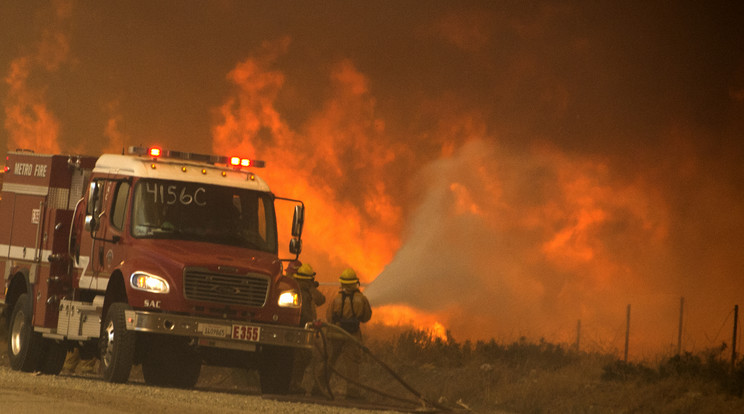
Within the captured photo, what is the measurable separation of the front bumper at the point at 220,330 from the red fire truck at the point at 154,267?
0.04ft

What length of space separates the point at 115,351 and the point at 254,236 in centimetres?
247

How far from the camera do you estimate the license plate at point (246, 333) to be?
16953 mm

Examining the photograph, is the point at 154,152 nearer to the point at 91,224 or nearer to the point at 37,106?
the point at 91,224

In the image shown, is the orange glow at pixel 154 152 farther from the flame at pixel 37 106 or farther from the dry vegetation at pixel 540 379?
the flame at pixel 37 106

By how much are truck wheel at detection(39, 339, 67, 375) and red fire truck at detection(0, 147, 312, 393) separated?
0.02 meters

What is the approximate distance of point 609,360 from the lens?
2312 cm

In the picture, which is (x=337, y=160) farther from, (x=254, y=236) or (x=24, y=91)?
(x=254, y=236)

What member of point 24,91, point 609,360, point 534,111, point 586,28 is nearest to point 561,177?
point 534,111

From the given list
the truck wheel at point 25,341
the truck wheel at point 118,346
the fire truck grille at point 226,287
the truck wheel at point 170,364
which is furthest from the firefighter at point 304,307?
the truck wheel at point 25,341

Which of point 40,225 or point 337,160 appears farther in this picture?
point 337,160

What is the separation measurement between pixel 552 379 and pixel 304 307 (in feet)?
14.7

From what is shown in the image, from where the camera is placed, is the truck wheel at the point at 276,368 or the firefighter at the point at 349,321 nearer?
the truck wheel at the point at 276,368

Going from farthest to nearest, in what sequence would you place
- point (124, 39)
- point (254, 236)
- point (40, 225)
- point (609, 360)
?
point (124, 39) < point (609, 360) < point (40, 225) < point (254, 236)

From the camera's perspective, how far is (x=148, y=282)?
663 inches
